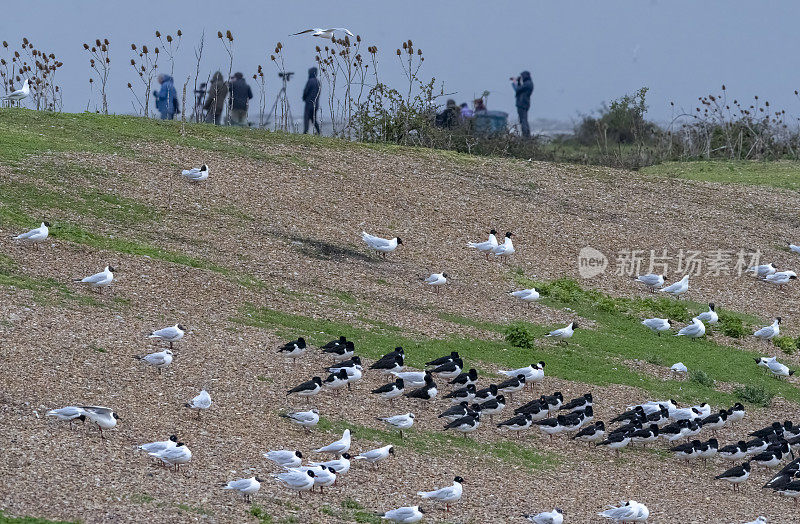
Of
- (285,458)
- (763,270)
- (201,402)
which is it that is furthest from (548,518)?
(763,270)

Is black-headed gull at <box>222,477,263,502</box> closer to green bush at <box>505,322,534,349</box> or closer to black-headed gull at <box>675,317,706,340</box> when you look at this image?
green bush at <box>505,322,534,349</box>

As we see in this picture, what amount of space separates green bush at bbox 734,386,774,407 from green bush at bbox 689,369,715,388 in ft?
1.59

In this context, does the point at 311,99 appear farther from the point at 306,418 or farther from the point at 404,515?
the point at 404,515

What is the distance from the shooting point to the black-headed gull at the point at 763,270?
86.0 feet

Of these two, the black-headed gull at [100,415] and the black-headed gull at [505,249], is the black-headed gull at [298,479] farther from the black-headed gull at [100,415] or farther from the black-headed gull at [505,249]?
the black-headed gull at [505,249]

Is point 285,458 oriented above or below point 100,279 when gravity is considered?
below

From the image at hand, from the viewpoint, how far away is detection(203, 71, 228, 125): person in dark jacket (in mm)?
33625

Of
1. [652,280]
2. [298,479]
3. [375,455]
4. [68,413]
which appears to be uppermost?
[652,280]

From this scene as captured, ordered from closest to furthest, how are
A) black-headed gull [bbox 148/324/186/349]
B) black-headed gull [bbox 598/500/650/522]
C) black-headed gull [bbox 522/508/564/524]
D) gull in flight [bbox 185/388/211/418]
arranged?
black-headed gull [bbox 522/508/564/524] < black-headed gull [bbox 598/500/650/522] < gull in flight [bbox 185/388/211/418] < black-headed gull [bbox 148/324/186/349]

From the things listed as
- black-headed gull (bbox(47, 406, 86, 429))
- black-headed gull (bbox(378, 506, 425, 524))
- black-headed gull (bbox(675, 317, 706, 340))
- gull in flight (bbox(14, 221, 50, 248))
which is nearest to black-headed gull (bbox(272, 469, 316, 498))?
black-headed gull (bbox(378, 506, 425, 524))

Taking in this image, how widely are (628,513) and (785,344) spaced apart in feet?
34.2

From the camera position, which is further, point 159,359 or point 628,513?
point 159,359

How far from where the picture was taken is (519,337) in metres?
20.1

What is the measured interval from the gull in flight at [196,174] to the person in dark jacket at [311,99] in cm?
878
